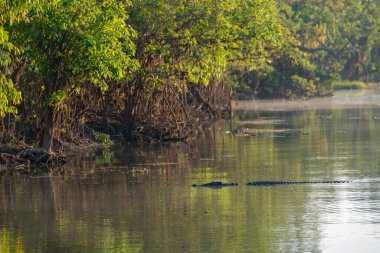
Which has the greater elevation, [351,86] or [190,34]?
[351,86]

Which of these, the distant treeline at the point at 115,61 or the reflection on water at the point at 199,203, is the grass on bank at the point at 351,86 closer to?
the distant treeline at the point at 115,61

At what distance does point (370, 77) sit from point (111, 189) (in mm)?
77549

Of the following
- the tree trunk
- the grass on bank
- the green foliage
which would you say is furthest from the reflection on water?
the grass on bank

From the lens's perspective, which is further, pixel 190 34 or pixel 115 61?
pixel 190 34

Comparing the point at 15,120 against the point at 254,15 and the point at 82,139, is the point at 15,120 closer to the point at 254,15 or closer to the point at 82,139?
the point at 82,139

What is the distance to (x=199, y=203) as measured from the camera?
16641 mm

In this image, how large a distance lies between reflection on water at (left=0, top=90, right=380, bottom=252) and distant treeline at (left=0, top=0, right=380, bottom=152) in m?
1.82

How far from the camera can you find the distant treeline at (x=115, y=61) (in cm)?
2189

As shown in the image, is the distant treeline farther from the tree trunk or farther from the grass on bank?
the grass on bank

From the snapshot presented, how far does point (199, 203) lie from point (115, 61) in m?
6.38

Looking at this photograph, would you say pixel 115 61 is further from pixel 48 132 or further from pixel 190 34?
pixel 190 34

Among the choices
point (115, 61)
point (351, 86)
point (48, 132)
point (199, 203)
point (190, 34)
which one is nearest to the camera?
point (199, 203)

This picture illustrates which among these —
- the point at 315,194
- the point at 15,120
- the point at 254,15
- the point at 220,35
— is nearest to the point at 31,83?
the point at 15,120

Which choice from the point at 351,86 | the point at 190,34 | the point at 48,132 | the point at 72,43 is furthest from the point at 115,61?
the point at 351,86
